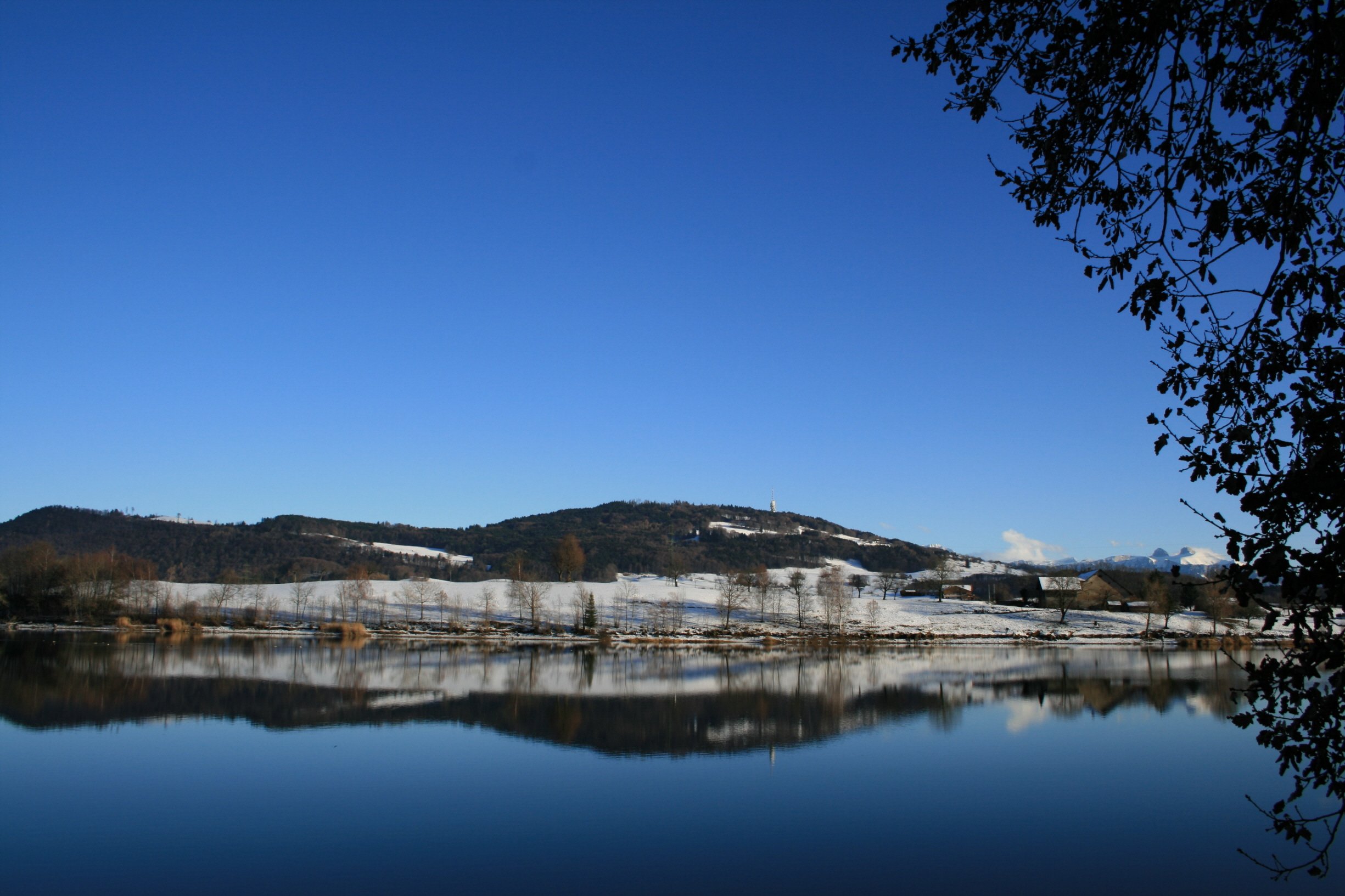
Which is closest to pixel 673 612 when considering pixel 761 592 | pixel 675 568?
pixel 761 592

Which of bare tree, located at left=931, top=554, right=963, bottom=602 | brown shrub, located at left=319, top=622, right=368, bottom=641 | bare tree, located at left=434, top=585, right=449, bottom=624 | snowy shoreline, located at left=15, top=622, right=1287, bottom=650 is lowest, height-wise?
snowy shoreline, located at left=15, top=622, right=1287, bottom=650

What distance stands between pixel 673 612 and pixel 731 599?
5387mm

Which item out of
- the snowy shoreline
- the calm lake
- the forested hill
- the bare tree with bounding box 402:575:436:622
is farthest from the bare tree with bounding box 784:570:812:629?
the forested hill

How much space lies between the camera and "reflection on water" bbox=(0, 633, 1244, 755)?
85.4 feet

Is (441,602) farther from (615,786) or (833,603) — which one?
(615,786)

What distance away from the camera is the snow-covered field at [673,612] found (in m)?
76.1

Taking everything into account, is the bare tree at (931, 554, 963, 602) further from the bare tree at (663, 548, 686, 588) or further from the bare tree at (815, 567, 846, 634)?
the bare tree at (663, 548, 686, 588)

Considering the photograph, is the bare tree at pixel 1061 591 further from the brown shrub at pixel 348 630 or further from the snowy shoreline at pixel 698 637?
the brown shrub at pixel 348 630

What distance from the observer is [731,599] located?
258 ft

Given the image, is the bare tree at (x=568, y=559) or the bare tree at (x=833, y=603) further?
the bare tree at (x=568, y=559)

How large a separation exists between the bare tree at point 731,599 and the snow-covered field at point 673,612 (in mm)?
770

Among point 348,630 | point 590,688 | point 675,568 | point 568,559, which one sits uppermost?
point 568,559

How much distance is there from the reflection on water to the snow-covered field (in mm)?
19256

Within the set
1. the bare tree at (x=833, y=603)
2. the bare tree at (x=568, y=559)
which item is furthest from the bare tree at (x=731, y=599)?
the bare tree at (x=568, y=559)
